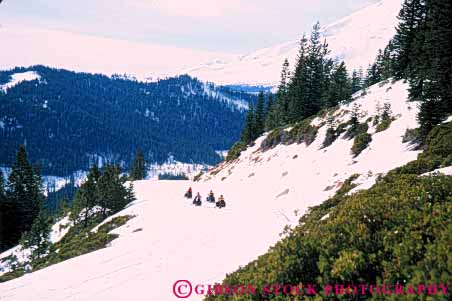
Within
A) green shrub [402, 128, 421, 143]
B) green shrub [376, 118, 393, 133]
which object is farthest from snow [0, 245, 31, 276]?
green shrub [402, 128, 421, 143]

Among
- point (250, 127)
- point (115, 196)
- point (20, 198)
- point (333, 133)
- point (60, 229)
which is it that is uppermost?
point (333, 133)

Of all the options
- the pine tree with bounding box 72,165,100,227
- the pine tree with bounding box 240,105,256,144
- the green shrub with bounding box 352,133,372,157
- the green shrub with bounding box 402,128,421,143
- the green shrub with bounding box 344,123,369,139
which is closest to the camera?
the green shrub with bounding box 402,128,421,143

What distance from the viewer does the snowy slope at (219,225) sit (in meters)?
12.9

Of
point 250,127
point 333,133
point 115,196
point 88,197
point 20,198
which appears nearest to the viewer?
point 333,133

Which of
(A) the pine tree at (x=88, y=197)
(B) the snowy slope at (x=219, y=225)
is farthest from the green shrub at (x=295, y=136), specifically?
(A) the pine tree at (x=88, y=197)

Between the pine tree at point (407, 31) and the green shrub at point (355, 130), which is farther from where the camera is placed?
the pine tree at point (407, 31)

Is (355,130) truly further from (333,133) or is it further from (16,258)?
(16,258)

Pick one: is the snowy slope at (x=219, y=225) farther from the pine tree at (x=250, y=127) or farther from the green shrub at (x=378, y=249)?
the pine tree at (x=250, y=127)

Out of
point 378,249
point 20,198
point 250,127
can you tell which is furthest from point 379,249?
point 250,127

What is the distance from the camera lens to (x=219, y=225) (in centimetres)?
2200

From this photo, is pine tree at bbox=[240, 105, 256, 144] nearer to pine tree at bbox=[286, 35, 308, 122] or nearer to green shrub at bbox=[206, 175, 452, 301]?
pine tree at bbox=[286, 35, 308, 122]

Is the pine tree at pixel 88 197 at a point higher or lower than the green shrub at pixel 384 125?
lower

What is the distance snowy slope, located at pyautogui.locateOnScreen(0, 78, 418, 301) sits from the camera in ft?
42.2

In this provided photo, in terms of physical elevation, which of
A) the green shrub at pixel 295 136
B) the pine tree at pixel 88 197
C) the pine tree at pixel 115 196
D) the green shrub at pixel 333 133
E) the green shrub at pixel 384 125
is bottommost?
the pine tree at pixel 88 197
